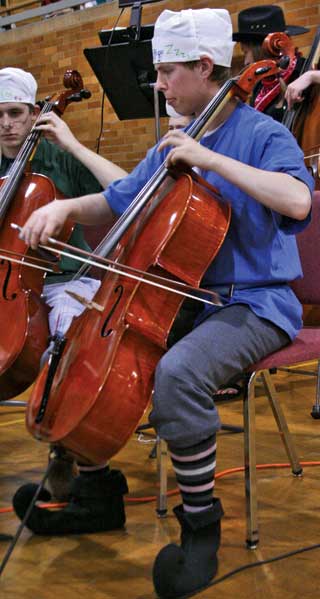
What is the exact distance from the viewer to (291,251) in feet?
5.63

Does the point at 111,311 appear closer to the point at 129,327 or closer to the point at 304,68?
the point at 129,327

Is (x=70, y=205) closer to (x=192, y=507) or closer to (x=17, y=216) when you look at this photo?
(x=17, y=216)

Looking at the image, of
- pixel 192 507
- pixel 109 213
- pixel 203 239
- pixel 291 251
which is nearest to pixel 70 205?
pixel 109 213

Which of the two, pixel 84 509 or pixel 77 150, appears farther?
pixel 77 150

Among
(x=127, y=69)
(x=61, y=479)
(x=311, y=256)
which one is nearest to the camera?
(x=61, y=479)

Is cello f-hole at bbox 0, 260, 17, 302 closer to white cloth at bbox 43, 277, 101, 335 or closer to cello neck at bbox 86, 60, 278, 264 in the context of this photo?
white cloth at bbox 43, 277, 101, 335

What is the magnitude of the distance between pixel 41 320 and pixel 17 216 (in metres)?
0.27

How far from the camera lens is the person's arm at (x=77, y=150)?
2.04 metres

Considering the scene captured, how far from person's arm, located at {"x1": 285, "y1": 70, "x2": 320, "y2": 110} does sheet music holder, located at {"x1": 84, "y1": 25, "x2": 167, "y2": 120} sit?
59cm

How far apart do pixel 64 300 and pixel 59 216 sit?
1.95 ft

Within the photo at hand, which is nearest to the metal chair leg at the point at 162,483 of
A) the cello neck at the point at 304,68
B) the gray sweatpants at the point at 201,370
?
the gray sweatpants at the point at 201,370

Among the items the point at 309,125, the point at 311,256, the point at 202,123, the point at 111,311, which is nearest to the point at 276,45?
the point at 309,125

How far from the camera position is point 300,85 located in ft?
8.45

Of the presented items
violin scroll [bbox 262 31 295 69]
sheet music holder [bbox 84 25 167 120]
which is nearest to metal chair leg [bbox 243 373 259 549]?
violin scroll [bbox 262 31 295 69]
